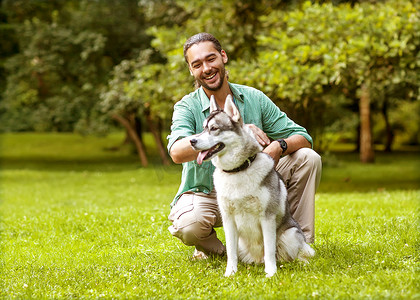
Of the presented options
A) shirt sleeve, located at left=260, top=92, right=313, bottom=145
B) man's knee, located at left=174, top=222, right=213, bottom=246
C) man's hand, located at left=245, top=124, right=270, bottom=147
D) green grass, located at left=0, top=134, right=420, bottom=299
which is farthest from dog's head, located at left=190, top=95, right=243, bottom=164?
green grass, located at left=0, top=134, right=420, bottom=299

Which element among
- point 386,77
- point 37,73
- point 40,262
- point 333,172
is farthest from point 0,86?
point 40,262

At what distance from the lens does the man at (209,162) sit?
446cm

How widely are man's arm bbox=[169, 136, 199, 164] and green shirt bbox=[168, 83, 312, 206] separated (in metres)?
0.31

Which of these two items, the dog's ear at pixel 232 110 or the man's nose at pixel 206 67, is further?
the man's nose at pixel 206 67

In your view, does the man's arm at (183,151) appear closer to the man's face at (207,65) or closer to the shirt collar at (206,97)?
the shirt collar at (206,97)

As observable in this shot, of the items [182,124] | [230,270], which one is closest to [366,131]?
[182,124]

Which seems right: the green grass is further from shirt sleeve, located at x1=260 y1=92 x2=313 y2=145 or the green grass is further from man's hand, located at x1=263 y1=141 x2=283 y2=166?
shirt sleeve, located at x1=260 y1=92 x2=313 y2=145

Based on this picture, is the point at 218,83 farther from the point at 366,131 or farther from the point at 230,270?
the point at 366,131

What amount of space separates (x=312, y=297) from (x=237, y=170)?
3.65 feet

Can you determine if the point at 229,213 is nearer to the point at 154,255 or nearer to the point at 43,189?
the point at 154,255

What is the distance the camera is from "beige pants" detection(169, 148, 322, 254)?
4.51m

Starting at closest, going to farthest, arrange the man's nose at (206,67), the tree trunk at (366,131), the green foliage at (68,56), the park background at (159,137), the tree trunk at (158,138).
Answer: the park background at (159,137), the man's nose at (206,67), the green foliage at (68,56), the tree trunk at (158,138), the tree trunk at (366,131)

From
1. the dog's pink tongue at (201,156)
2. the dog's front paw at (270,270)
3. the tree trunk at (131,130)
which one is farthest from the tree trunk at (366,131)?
the dog's pink tongue at (201,156)

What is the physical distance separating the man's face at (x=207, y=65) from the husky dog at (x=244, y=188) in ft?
1.73
